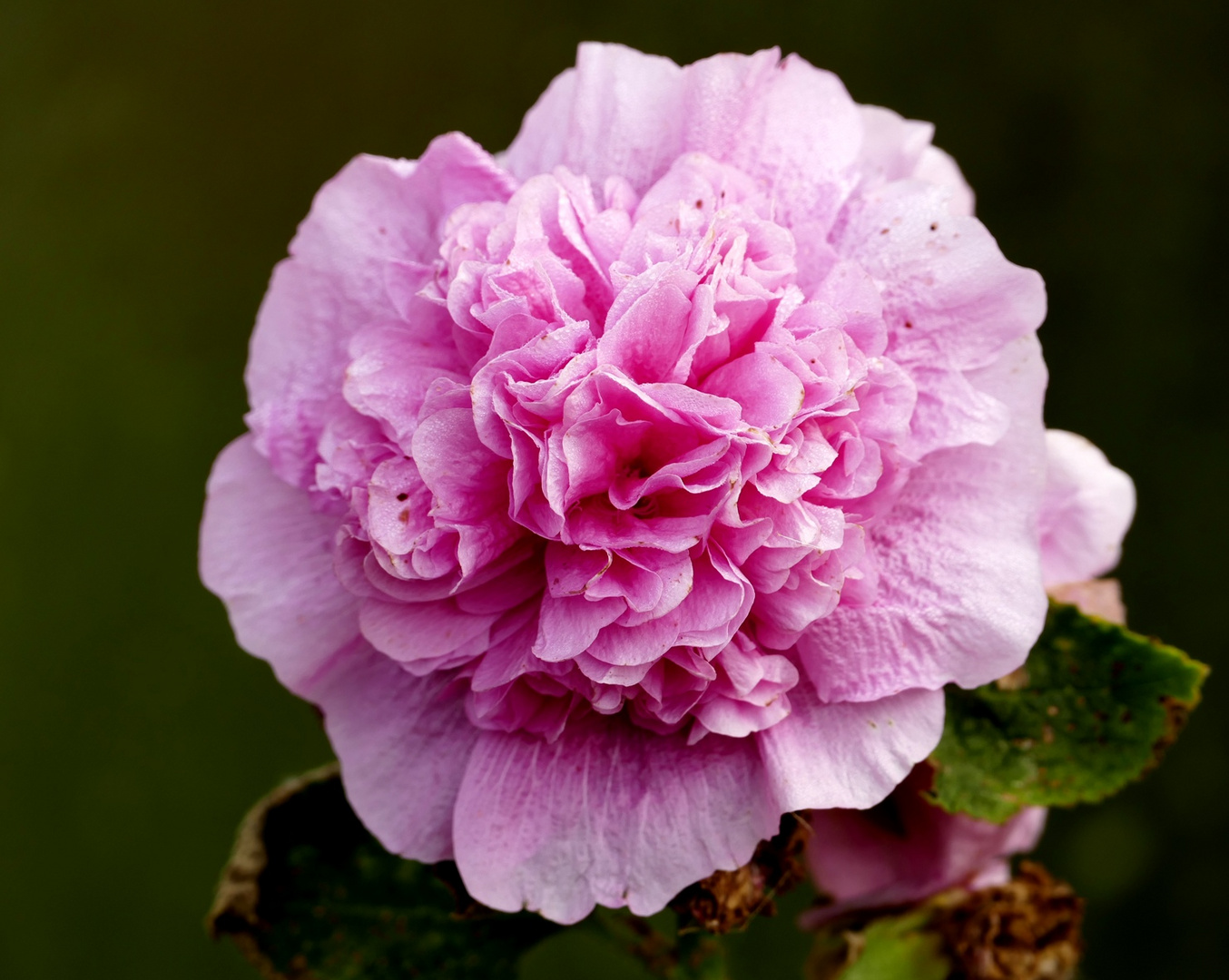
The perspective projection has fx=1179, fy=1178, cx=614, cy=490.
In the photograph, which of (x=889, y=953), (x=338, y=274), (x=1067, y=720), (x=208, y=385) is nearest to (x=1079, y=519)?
(x=1067, y=720)

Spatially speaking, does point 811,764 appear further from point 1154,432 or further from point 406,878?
point 1154,432

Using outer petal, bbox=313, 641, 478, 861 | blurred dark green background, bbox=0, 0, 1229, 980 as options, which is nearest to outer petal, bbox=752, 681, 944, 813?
outer petal, bbox=313, 641, 478, 861

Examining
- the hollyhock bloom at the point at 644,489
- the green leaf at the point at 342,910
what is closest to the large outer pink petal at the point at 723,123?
the hollyhock bloom at the point at 644,489

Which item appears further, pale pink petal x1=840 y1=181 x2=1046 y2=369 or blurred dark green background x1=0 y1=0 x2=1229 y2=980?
blurred dark green background x1=0 y1=0 x2=1229 y2=980

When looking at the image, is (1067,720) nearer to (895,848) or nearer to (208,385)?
(895,848)

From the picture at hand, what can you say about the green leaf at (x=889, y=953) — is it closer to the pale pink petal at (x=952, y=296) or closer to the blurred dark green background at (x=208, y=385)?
the pale pink petal at (x=952, y=296)

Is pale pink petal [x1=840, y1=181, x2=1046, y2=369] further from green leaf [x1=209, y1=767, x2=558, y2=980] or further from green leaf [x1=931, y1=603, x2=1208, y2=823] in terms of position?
green leaf [x1=209, y1=767, x2=558, y2=980]
